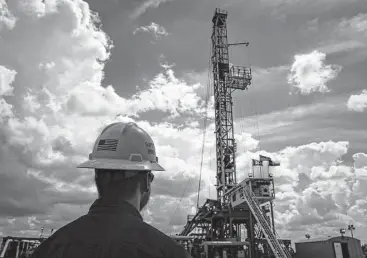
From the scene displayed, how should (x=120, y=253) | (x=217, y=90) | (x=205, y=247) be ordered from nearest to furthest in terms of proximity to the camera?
1. (x=120, y=253)
2. (x=205, y=247)
3. (x=217, y=90)

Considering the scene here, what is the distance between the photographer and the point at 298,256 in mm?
26938

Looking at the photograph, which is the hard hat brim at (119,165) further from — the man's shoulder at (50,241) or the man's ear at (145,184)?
the man's shoulder at (50,241)

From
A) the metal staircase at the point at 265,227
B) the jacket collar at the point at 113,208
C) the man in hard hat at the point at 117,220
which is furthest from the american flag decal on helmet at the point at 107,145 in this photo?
the metal staircase at the point at 265,227

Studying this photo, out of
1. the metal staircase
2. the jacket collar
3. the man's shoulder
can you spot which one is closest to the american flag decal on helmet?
the jacket collar

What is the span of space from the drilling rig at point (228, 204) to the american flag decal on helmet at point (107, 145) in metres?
19.4

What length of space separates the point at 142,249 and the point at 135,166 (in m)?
0.61

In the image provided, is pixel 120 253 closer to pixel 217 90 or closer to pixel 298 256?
pixel 298 256

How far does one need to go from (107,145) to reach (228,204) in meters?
27.0

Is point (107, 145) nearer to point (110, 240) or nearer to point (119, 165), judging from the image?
point (119, 165)

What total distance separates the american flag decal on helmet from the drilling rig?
19.4m

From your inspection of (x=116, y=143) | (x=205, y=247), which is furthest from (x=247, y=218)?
(x=116, y=143)

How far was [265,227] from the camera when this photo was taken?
2211 cm

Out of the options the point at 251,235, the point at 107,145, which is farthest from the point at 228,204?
the point at 107,145

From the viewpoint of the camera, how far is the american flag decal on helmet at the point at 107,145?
218 centimetres
